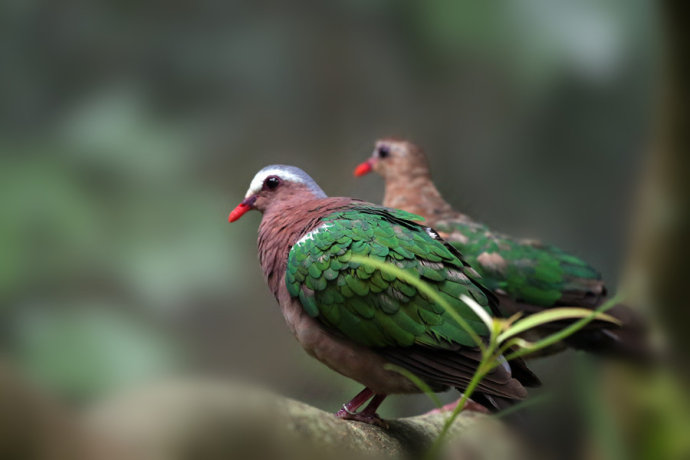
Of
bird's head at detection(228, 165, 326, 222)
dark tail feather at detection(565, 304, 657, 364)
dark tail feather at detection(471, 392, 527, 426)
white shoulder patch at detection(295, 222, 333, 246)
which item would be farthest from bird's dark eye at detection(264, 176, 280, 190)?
dark tail feather at detection(565, 304, 657, 364)

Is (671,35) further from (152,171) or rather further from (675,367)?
(152,171)

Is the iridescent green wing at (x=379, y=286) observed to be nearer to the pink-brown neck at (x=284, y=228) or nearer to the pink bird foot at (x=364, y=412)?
the pink-brown neck at (x=284, y=228)

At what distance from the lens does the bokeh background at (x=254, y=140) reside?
2.15m

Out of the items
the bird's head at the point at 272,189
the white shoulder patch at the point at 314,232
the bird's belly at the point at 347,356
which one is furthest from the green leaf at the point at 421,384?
the bird's head at the point at 272,189

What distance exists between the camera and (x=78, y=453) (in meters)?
0.71

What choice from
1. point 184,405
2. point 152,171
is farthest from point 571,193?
point 184,405

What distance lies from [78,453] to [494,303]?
85 cm

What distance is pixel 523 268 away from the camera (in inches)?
77.9

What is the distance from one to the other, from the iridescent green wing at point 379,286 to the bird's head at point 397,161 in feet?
3.11

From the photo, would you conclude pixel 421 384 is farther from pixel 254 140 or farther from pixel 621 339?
pixel 254 140

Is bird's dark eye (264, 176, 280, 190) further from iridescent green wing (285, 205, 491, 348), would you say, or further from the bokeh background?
the bokeh background

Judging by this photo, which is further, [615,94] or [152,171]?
[615,94]

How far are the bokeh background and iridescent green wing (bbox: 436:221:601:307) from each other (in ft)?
0.73

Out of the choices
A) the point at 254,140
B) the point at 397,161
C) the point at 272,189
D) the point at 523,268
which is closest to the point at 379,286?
the point at 272,189
